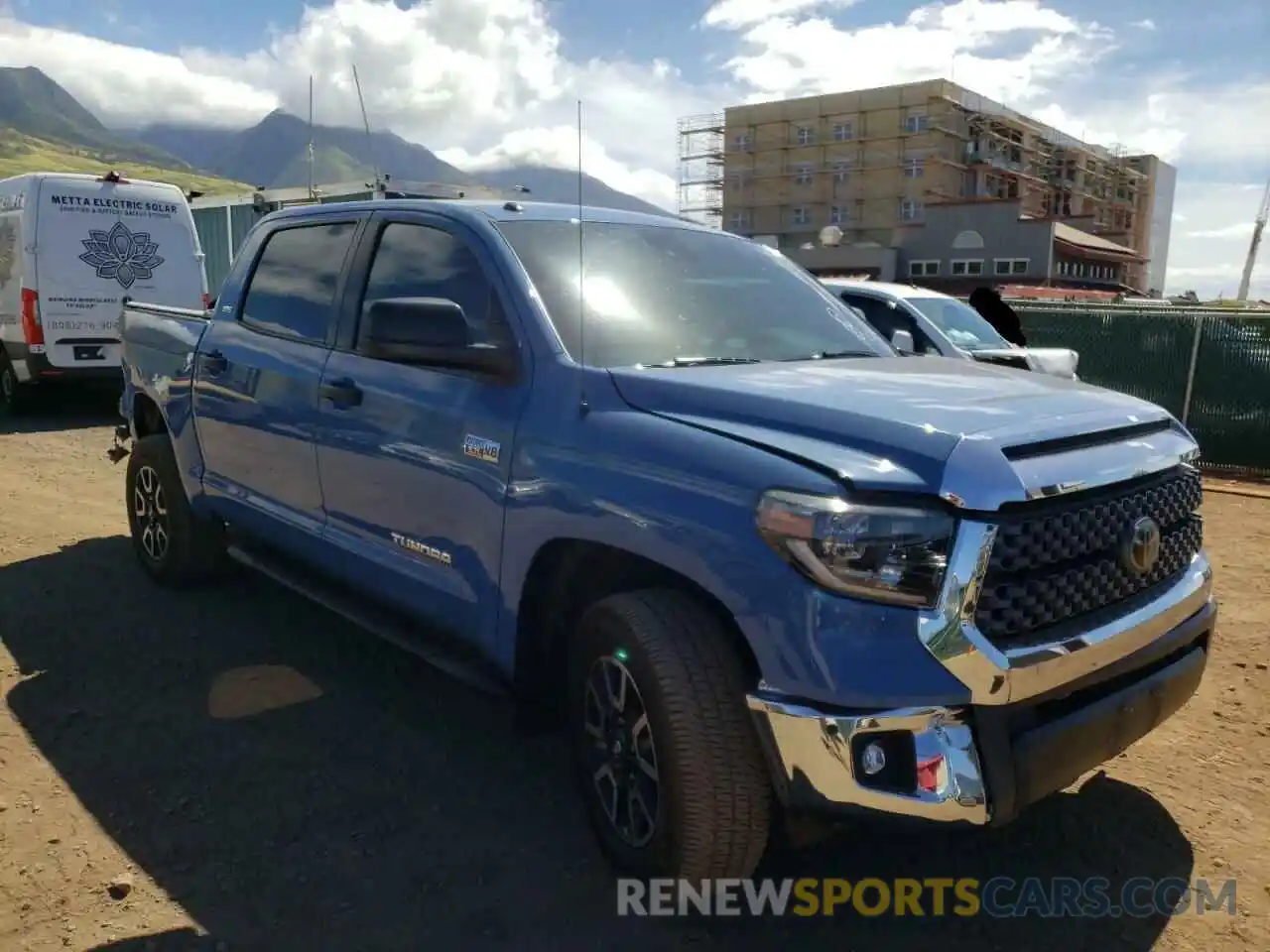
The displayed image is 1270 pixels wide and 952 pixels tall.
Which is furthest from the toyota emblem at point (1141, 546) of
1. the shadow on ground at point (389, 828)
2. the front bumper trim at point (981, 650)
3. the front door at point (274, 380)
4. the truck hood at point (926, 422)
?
the front door at point (274, 380)

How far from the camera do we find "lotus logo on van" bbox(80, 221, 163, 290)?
10.7m

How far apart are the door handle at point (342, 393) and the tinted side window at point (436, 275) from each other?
294 mm

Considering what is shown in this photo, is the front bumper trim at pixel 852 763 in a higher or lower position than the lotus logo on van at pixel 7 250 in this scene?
lower

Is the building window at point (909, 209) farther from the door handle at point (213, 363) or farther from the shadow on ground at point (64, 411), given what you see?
the door handle at point (213, 363)

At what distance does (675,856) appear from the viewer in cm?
251

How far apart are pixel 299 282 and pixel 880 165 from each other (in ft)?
259

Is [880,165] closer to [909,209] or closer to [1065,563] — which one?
[909,209]

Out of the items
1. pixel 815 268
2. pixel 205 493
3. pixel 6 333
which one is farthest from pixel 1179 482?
pixel 815 268

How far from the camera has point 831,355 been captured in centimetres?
340

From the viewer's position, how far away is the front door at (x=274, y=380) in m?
3.93

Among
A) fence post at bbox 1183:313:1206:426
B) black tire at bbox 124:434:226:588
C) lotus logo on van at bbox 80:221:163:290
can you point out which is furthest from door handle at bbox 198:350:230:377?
fence post at bbox 1183:313:1206:426

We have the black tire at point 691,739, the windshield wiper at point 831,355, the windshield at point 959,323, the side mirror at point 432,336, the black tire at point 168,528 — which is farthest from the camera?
the windshield at point 959,323

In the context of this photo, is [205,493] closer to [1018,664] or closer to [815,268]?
[1018,664]

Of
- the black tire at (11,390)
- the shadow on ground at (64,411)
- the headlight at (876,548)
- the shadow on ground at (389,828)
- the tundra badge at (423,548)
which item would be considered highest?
the headlight at (876,548)
